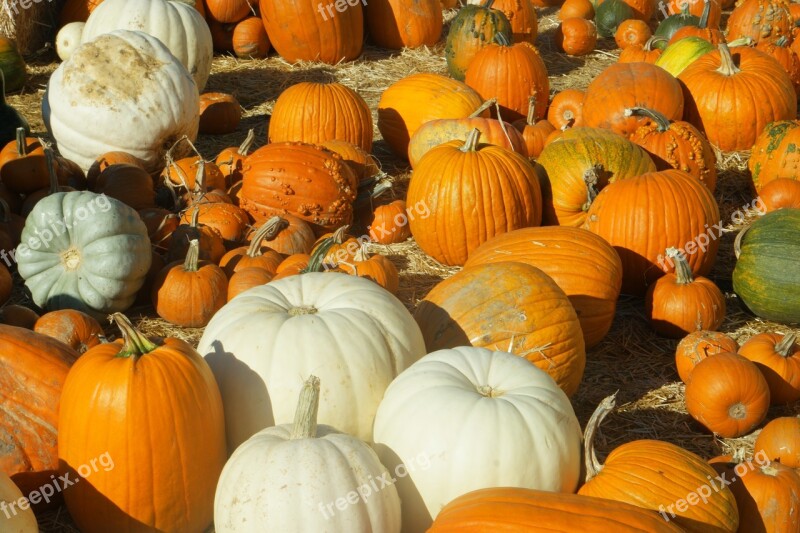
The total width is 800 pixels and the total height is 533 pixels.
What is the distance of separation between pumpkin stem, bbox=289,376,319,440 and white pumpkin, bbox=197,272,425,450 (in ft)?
1.16

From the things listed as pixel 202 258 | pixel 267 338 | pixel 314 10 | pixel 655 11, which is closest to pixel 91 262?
pixel 202 258

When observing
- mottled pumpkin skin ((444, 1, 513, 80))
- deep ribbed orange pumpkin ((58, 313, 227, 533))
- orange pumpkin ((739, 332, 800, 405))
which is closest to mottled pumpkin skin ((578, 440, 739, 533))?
orange pumpkin ((739, 332, 800, 405))

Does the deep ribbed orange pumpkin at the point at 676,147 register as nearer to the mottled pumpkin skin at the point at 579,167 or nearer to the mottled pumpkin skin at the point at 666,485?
the mottled pumpkin skin at the point at 579,167

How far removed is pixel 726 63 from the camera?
693 cm

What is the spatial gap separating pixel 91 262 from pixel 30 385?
135 cm

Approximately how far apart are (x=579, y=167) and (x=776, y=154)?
1577mm

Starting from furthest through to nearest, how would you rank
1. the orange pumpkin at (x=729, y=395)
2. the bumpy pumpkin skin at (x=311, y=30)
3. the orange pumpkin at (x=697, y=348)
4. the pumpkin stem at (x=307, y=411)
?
the bumpy pumpkin skin at (x=311, y=30) < the orange pumpkin at (x=697, y=348) < the orange pumpkin at (x=729, y=395) < the pumpkin stem at (x=307, y=411)

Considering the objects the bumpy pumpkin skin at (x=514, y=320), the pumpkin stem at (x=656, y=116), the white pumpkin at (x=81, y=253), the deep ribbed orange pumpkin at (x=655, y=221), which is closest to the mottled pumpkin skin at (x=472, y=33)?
the pumpkin stem at (x=656, y=116)

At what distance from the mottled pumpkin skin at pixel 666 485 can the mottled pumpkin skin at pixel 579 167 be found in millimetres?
2491

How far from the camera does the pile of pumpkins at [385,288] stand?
3.04 m

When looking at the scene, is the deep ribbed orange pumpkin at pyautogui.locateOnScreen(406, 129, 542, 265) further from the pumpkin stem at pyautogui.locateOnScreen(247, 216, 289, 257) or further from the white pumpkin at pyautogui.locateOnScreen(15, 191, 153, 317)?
the white pumpkin at pyautogui.locateOnScreen(15, 191, 153, 317)

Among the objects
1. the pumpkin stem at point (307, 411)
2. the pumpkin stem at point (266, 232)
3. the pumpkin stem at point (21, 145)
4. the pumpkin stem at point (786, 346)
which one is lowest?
the pumpkin stem at point (786, 346)

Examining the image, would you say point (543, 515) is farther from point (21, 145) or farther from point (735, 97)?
point (735, 97)

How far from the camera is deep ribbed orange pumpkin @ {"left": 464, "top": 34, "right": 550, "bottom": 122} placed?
7.31 meters
